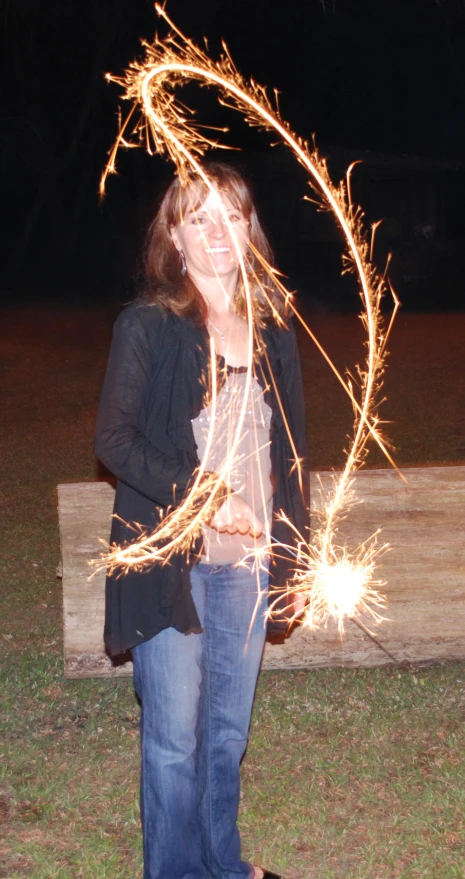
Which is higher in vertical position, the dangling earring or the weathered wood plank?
the dangling earring

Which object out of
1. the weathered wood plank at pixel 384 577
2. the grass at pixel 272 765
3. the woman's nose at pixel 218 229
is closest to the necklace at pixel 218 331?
the woman's nose at pixel 218 229

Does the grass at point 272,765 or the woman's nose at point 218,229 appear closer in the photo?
the woman's nose at point 218,229

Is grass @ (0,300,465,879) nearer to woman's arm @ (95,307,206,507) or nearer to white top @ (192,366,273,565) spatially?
white top @ (192,366,273,565)

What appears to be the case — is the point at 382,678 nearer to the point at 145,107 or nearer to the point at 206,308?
the point at 206,308

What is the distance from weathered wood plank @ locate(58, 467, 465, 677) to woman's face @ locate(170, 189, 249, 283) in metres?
2.38

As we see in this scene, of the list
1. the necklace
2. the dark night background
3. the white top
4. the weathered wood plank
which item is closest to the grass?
the weathered wood plank

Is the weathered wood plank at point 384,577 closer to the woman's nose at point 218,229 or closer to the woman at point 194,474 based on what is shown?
the woman at point 194,474

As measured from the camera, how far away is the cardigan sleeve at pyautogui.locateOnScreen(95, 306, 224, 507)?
2.61 m

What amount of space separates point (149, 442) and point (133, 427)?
59 millimetres

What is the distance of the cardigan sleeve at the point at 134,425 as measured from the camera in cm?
261

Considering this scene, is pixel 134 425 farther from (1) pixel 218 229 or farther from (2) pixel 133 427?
(1) pixel 218 229

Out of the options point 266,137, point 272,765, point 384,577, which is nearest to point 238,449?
point 272,765

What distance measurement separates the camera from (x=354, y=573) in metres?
3.48

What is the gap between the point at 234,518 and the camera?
8.78ft
